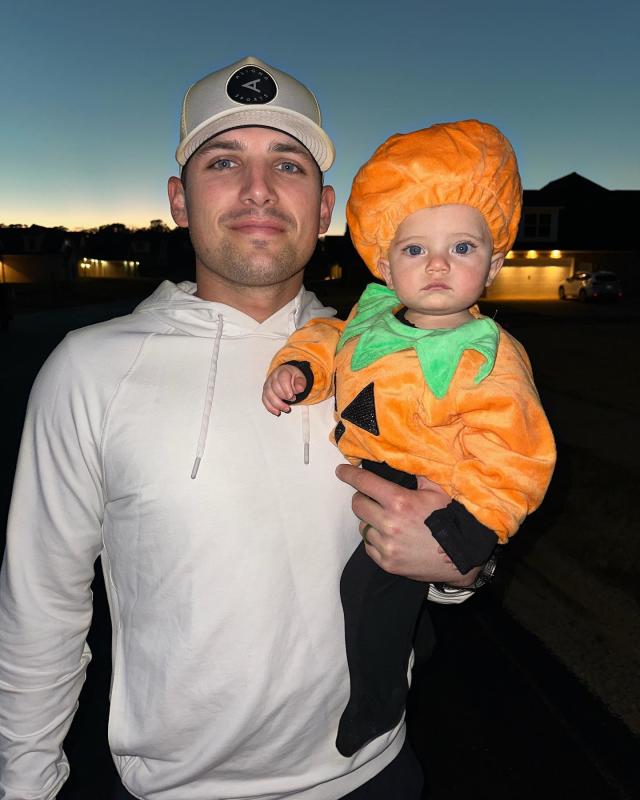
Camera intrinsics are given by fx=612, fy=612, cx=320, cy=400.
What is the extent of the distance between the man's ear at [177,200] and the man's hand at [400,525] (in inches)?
48.6

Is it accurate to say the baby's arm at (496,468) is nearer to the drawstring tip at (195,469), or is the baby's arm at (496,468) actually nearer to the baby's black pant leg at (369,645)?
the baby's black pant leg at (369,645)

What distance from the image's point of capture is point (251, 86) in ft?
7.34

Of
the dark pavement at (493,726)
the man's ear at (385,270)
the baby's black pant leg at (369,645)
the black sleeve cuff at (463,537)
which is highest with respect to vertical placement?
the man's ear at (385,270)

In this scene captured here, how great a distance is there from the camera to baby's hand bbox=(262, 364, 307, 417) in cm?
193

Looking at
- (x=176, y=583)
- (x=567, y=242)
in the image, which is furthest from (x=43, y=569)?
(x=567, y=242)

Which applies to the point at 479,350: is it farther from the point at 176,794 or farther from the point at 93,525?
the point at 176,794

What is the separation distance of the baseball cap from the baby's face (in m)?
0.55

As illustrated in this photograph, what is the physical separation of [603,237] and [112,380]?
47.5 m

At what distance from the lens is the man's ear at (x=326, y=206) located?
244 cm

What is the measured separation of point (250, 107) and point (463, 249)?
3.03 feet

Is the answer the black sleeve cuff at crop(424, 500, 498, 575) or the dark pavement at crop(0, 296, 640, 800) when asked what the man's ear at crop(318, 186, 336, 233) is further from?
the dark pavement at crop(0, 296, 640, 800)

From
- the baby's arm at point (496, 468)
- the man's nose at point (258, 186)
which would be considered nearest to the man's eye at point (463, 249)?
the baby's arm at point (496, 468)

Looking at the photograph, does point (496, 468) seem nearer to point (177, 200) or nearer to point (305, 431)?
point (305, 431)

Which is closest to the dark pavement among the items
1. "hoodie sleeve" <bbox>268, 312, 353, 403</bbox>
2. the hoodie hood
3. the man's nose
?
"hoodie sleeve" <bbox>268, 312, 353, 403</bbox>
